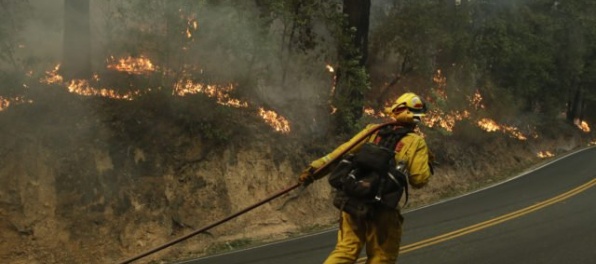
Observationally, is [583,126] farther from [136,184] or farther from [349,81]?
[136,184]

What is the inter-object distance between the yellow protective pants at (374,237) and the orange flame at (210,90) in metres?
8.03

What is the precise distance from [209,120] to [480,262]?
22.2 feet

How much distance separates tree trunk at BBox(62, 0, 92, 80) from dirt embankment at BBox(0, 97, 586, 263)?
92 centimetres

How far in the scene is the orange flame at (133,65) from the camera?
1134cm

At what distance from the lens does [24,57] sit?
10.5 meters

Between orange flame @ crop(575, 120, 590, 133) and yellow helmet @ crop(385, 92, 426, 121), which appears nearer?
yellow helmet @ crop(385, 92, 426, 121)

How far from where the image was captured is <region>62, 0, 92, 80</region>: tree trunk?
10.8 metres

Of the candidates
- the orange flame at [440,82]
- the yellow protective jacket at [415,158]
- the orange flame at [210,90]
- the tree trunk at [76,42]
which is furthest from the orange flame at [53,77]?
the orange flame at [440,82]

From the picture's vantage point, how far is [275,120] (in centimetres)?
1350

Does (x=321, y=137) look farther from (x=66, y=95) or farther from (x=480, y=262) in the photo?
(x=480, y=262)

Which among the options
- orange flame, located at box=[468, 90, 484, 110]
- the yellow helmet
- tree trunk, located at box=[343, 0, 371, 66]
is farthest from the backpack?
orange flame, located at box=[468, 90, 484, 110]

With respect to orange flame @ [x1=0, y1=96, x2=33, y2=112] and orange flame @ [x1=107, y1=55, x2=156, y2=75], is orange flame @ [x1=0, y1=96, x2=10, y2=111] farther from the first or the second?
orange flame @ [x1=107, y1=55, x2=156, y2=75]

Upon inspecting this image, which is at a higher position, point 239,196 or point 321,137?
point 321,137

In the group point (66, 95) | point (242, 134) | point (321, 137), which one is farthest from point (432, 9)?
point (66, 95)
